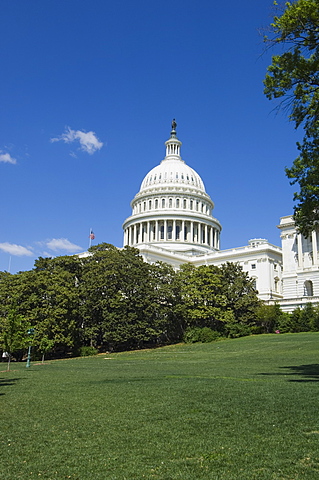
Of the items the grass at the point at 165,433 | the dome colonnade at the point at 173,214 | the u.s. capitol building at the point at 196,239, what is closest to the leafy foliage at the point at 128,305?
the u.s. capitol building at the point at 196,239

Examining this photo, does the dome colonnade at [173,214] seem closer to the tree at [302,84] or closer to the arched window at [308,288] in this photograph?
the arched window at [308,288]

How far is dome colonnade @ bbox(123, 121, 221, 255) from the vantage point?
104750mm

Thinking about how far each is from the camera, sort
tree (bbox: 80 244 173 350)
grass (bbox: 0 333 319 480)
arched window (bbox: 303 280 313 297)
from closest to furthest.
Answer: grass (bbox: 0 333 319 480) < tree (bbox: 80 244 173 350) < arched window (bbox: 303 280 313 297)

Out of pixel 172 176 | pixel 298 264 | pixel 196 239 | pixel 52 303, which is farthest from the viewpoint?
pixel 172 176

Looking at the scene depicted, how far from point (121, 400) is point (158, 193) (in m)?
96.1

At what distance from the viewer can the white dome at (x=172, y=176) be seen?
113 metres

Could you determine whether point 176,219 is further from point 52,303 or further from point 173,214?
point 52,303

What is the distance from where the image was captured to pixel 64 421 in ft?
38.8

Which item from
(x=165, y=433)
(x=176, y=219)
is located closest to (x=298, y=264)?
(x=176, y=219)

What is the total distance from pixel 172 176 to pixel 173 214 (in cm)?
1396

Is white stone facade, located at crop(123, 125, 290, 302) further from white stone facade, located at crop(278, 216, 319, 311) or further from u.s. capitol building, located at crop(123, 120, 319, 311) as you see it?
white stone facade, located at crop(278, 216, 319, 311)

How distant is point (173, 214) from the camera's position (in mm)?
104812

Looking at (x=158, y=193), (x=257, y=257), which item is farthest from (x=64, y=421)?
(x=158, y=193)

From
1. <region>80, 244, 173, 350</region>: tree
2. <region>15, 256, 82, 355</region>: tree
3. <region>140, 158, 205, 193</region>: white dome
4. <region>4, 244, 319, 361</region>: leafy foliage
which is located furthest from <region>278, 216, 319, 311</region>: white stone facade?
<region>140, 158, 205, 193</region>: white dome
